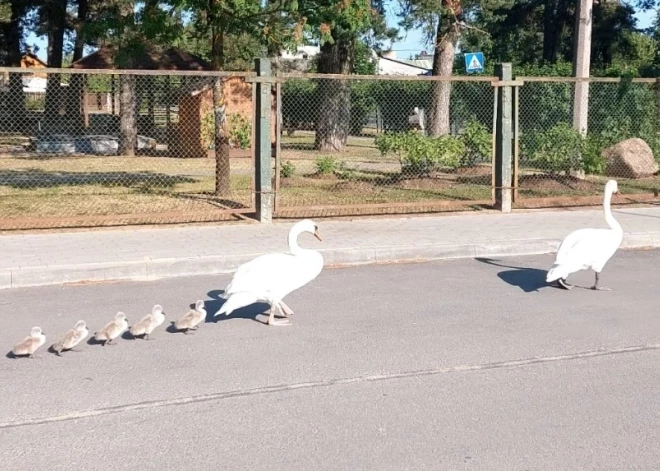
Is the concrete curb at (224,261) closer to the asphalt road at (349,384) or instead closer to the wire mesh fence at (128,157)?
the asphalt road at (349,384)

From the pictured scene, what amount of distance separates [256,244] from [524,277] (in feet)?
10.7

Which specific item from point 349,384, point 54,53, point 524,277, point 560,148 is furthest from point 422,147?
point 54,53

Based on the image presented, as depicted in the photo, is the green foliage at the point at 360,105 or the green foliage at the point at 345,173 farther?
the green foliage at the point at 360,105

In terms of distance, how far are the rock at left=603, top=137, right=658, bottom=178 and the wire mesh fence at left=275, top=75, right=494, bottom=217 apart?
270 centimetres

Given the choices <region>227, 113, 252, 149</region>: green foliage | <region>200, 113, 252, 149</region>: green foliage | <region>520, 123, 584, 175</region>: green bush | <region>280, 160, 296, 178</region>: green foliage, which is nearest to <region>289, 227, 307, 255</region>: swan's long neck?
<region>280, 160, 296, 178</region>: green foliage

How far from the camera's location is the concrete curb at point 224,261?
9.15 metres

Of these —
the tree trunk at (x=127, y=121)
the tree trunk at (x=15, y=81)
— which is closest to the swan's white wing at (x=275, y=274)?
the tree trunk at (x=127, y=121)

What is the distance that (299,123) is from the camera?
129 ft

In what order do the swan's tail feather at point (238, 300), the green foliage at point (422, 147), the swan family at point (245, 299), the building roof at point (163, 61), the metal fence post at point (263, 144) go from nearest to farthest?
the swan family at point (245, 299)
the swan's tail feather at point (238, 300)
the metal fence post at point (263, 144)
the green foliage at point (422, 147)
the building roof at point (163, 61)

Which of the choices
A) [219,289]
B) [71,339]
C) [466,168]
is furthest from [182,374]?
[466,168]

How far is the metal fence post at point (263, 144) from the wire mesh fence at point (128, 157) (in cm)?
49

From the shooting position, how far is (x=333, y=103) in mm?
26859

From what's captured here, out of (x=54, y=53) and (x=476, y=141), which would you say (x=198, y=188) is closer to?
(x=476, y=141)

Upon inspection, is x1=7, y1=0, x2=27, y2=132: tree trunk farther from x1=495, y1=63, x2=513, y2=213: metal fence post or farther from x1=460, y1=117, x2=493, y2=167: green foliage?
x1=495, y1=63, x2=513, y2=213: metal fence post
